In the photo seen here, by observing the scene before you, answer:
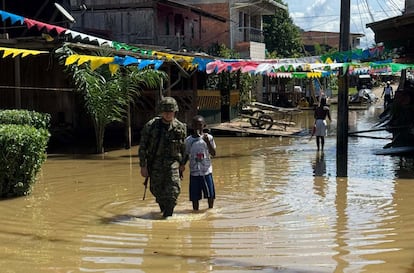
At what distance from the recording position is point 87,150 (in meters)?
16.1

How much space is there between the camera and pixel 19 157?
8836 millimetres

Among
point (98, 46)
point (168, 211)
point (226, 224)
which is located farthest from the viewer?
point (98, 46)

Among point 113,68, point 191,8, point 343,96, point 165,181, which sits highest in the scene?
point 191,8

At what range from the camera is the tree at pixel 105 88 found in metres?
14.6

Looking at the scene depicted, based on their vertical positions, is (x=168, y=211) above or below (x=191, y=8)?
below

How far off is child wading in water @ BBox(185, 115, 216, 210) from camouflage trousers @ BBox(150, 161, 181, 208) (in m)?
0.56

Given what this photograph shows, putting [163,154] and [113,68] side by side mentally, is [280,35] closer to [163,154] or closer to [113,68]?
[113,68]

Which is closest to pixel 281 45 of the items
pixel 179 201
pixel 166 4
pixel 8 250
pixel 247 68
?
pixel 166 4

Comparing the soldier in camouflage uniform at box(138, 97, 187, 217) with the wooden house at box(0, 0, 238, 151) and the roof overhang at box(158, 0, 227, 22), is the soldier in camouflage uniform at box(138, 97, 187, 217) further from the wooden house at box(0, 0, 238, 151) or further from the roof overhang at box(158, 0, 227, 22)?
the roof overhang at box(158, 0, 227, 22)

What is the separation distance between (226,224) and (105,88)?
856 cm

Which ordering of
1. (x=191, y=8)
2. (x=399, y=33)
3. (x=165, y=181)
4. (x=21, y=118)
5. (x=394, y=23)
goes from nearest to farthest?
(x=165, y=181) → (x=21, y=118) → (x=394, y=23) → (x=399, y=33) → (x=191, y=8)

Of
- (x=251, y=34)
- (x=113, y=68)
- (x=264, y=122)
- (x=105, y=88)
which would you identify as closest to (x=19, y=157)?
(x=113, y=68)

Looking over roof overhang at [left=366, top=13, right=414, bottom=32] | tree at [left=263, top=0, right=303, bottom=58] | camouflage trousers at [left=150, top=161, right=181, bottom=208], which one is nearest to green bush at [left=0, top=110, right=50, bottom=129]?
camouflage trousers at [left=150, top=161, right=181, bottom=208]

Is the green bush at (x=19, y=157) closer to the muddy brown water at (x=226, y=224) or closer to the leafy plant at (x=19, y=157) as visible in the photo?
the leafy plant at (x=19, y=157)
